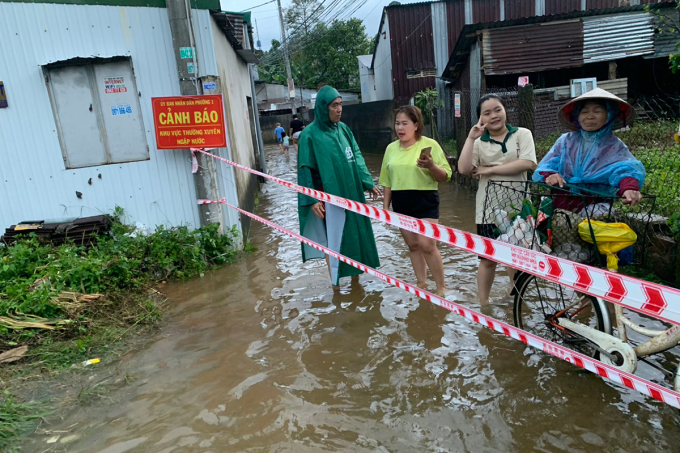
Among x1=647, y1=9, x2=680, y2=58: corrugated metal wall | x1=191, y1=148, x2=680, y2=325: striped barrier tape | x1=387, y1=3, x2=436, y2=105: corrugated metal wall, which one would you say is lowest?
x1=191, y1=148, x2=680, y2=325: striped barrier tape

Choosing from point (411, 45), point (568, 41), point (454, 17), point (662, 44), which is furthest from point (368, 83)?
point (662, 44)

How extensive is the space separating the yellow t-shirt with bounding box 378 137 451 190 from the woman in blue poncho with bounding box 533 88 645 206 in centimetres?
98

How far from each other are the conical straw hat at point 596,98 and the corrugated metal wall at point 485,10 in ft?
62.5

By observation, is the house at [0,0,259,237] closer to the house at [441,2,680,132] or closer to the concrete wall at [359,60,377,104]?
the house at [441,2,680,132]

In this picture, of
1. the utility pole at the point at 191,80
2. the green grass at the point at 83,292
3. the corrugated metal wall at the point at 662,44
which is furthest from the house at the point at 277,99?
the green grass at the point at 83,292

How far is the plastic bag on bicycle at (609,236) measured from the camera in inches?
96.8

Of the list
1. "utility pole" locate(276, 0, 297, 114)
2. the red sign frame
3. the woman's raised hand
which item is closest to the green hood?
the woman's raised hand

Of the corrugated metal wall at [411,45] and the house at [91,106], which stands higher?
the corrugated metal wall at [411,45]

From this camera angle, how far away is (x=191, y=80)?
17.6ft

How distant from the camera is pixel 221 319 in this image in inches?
167

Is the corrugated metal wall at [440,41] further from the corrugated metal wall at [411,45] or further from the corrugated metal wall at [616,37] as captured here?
the corrugated metal wall at [616,37]

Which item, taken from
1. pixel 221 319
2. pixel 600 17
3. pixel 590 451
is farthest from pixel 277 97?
pixel 590 451

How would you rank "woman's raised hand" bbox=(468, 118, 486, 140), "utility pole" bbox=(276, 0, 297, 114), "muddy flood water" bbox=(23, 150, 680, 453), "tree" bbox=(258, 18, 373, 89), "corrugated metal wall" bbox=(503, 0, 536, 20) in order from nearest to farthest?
"muddy flood water" bbox=(23, 150, 680, 453) < "woman's raised hand" bbox=(468, 118, 486, 140) < "corrugated metal wall" bbox=(503, 0, 536, 20) < "utility pole" bbox=(276, 0, 297, 114) < "tree" bbox=(258, 18, 373, 89)

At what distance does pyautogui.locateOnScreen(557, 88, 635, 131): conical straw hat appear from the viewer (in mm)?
2730
